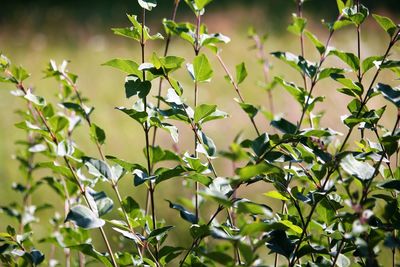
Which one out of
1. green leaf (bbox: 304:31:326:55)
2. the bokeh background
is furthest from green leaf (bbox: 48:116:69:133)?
the bokeh background

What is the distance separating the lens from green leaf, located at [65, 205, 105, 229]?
70 cm

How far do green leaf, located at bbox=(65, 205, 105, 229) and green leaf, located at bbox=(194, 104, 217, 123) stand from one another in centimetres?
21

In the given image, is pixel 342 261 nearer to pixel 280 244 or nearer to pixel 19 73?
pixel 280 244

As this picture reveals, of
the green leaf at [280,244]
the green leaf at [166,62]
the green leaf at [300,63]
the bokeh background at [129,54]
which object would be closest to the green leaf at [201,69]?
the green leaf at [166,62]

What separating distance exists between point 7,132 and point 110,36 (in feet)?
5.20

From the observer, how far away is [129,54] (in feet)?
13.8

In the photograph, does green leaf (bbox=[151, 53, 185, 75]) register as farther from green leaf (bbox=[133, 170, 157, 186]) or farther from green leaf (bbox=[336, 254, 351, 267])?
green leaf (bbox=[336, 254, 351, 267])

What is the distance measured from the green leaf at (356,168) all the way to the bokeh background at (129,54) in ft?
5.09

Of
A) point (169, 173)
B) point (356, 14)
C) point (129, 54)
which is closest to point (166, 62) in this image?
point (169, 173)

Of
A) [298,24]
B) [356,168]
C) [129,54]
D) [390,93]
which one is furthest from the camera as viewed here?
[129,54]

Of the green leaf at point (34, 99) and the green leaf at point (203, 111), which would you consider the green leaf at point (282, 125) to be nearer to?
the green leaf at point (203, 111)

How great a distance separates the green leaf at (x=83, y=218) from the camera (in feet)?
2.29

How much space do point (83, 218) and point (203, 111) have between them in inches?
9.1

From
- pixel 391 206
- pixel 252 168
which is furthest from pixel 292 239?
pixel 252 168
